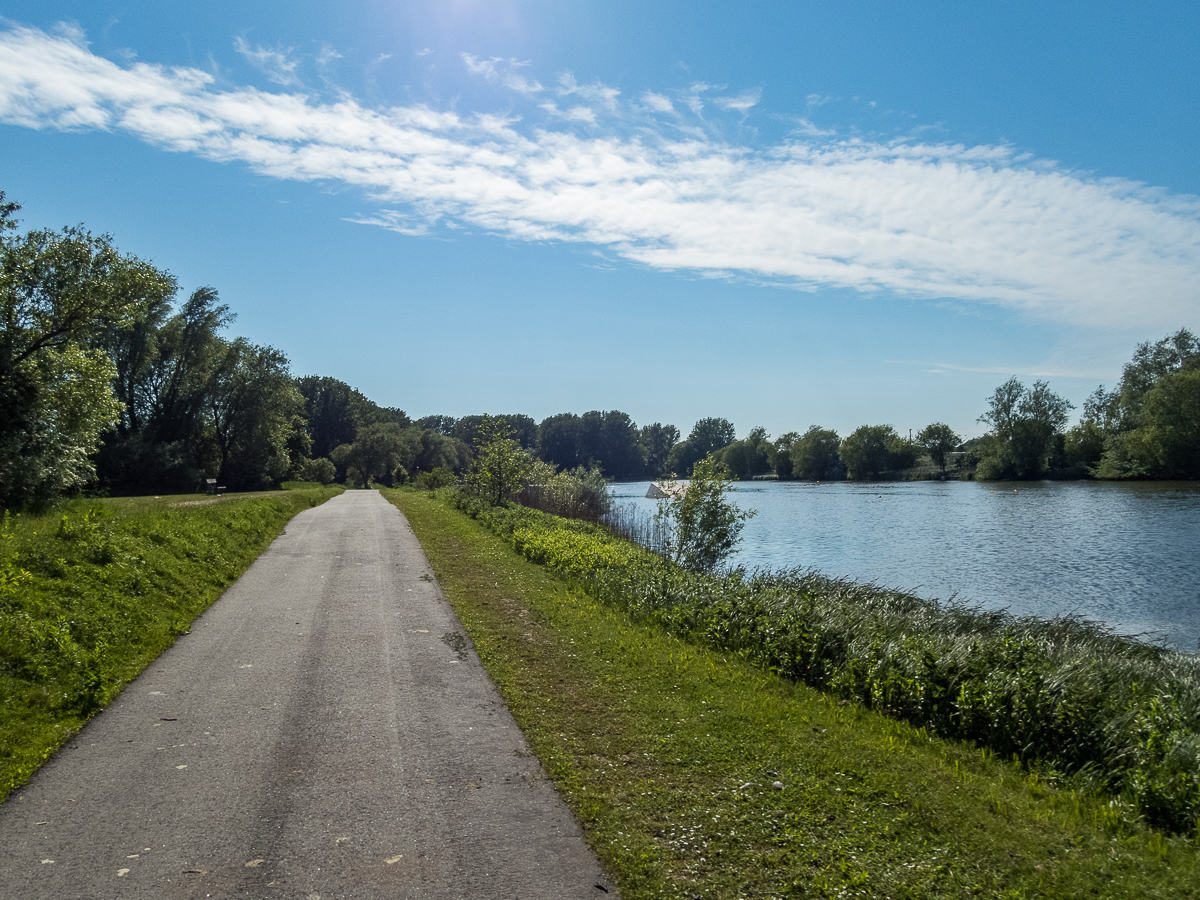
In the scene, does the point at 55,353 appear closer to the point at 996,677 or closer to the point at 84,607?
the point at 84,607

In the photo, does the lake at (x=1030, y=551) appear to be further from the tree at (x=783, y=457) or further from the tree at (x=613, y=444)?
A: the tree at (x=613, y=444)

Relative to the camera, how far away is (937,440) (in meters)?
107

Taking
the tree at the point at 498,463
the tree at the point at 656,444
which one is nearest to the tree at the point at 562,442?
the tree at the point at 656,444

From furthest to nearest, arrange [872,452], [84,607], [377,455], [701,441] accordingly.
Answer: [701,441], [872,452], [377,455], [84,607]

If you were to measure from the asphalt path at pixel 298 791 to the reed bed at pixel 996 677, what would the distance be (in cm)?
394

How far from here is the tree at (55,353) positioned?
21281mm

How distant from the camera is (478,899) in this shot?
12.8 ft

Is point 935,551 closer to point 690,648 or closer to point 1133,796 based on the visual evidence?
point 690,648

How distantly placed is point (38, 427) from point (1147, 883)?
93.0 ft

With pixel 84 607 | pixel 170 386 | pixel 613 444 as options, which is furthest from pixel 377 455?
pixel 613 444

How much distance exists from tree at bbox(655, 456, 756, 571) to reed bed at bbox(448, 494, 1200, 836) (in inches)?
293

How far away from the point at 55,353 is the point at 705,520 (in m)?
23.3

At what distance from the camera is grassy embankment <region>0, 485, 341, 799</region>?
20.5ft

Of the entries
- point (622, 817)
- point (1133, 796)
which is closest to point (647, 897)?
point (622, 817)
